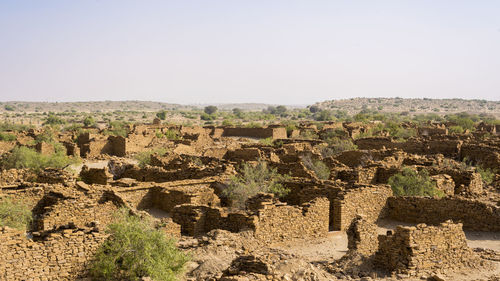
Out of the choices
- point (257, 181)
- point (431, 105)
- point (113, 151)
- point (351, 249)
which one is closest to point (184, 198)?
point (257, 181)

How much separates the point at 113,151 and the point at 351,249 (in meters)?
25.9

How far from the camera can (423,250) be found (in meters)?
9.59

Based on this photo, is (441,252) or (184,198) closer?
(441,252)

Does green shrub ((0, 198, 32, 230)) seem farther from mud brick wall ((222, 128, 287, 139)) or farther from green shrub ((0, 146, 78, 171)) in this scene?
A: mud brick wall ((222, 128, 287, 139))

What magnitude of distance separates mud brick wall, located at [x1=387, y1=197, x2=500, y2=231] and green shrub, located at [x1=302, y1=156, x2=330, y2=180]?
5610 mm

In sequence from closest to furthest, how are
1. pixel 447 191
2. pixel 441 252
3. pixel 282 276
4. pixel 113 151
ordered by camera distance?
pixel 282 276, pixel 441 252, pixel 447 191, pixel 113 151

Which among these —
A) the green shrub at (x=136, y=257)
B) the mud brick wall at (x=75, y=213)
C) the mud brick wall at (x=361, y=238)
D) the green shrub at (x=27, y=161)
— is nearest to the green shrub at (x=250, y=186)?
the mud brick wall at (x=75, y=213)

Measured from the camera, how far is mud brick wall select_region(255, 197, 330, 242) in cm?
1137

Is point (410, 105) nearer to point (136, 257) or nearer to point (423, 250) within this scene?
point (423, 250)

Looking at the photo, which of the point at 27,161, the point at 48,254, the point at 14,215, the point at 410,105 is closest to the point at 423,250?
the point at 48,254

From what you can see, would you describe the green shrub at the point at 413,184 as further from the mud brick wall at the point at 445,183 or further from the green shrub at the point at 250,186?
the green shrub at the point at 250,186

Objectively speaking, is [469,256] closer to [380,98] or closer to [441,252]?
[441,252]

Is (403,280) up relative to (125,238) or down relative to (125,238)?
down

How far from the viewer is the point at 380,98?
195750mm
